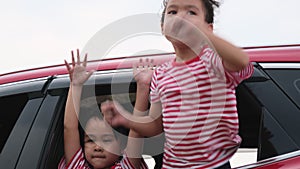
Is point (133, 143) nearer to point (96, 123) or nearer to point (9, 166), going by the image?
point (96, 123)

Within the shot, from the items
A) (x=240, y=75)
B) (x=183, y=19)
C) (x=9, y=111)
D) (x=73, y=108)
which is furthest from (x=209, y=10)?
(x=9, y=111)

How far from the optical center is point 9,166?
3029 millimetres

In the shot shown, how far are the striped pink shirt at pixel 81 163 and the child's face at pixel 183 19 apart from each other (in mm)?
698

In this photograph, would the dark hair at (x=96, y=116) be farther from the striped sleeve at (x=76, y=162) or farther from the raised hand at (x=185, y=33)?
the raised hand at (x=185, y=33)

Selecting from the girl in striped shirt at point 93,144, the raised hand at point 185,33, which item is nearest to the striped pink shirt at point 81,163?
the girl in striped shirt at point 93,144

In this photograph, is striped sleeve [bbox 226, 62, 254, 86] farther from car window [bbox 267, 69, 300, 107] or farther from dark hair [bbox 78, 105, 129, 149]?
dark hair [bbox 78, 105, 129, 149]

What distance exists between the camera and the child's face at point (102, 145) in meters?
3.24

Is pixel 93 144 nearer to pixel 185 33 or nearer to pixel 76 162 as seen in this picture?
pixel 76 162

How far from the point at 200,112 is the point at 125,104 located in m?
0.52

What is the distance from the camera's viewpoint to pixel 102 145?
3.25 m

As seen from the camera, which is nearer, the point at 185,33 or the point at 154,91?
the point at 185,33

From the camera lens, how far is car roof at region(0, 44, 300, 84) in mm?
2967

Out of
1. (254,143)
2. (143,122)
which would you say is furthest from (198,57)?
(254,143)

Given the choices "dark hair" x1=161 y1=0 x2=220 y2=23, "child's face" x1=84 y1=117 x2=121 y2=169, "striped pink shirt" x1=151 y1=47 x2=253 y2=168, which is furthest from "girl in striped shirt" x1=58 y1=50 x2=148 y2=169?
"dark hair" x1=161 y1=0 x2=220 y2=23
